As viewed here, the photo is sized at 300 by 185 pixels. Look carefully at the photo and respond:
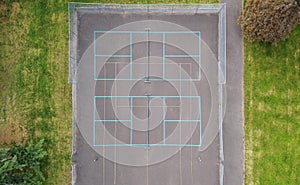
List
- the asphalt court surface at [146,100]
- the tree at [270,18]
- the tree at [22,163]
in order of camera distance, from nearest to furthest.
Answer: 1. the tree at [270,18]
2. the tree at [22,163]
3. the asphalt court surface at [146,100]

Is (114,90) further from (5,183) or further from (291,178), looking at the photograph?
(291,178)

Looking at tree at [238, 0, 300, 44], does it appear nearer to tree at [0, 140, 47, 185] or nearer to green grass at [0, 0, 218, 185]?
green grass at [0, 0, 218, 185]

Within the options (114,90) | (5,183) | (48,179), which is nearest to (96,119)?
(114,90)

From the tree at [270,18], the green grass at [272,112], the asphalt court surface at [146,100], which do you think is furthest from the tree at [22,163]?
the tree at [270,18]

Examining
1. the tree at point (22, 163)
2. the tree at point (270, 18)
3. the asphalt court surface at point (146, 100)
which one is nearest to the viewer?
the tree at point (270, 18)

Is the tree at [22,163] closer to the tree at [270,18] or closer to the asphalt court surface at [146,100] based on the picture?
the asphalt court surface at [146,100]

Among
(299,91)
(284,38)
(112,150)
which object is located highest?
(284,38)
